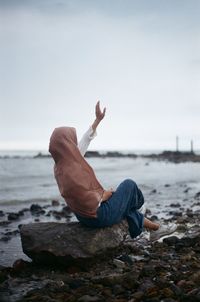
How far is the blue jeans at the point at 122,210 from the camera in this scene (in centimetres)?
663

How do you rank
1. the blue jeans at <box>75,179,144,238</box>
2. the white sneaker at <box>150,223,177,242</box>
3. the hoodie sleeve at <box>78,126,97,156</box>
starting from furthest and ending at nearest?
1. the white sneaker at <box>150,223,177,242</box>
2. the hoodie sleeve at <box>78,126,97,156</box>
3. the blue jeans at <box>75,179,144,238</box>

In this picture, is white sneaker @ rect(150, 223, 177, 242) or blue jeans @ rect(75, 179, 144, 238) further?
white sneaker @ rect(150, 223, 177, 242)

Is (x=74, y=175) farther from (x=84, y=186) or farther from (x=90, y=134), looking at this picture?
(x=90, y=134)

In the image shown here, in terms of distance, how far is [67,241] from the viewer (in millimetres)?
6504

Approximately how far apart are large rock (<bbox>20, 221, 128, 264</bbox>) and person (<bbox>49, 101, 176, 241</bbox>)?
17 centimetres

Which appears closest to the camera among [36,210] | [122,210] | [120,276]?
[120,276]

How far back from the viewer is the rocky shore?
4.91 metres

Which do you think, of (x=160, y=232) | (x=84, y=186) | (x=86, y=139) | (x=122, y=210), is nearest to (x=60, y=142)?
(x=86, y=139)

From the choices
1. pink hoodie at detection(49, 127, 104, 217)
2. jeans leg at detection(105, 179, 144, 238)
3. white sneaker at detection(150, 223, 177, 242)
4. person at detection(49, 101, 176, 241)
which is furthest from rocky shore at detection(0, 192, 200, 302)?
pink hoodie at detection(49, 127, 104, 217)

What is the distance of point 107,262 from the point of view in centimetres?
655

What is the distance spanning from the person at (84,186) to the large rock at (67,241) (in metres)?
0.17

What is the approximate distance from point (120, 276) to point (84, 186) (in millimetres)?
1522

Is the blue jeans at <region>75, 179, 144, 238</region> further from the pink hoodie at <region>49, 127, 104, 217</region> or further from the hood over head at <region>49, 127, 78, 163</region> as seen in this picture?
the hood over head at <region>49, 127, 78, 163</region>

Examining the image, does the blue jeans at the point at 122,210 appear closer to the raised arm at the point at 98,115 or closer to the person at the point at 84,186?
the person at the point at 84,186
